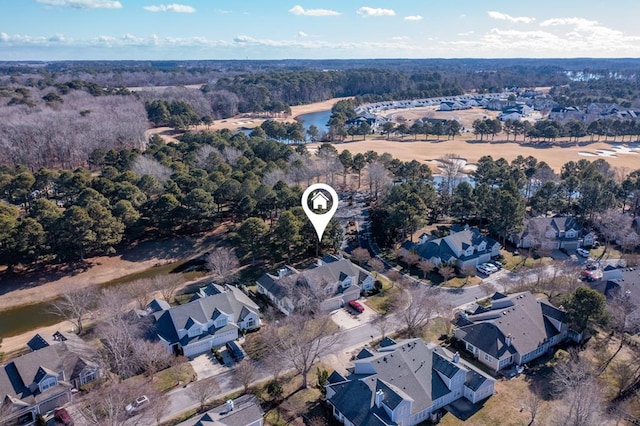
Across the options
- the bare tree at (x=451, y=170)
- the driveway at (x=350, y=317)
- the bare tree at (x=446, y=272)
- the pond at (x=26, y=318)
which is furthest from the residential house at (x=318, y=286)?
the bare tree at (x=451, y=170)

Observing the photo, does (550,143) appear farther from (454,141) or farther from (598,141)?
(454,141)

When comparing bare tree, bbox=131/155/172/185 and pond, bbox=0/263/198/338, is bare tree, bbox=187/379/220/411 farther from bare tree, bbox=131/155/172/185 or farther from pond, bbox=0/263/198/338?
bare tree, bbox=131/155/172/185

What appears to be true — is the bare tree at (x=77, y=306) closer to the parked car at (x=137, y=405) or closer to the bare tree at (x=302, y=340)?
the parked car at (x=137, y=405)

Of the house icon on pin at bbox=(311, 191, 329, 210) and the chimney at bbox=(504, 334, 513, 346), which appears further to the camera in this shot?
the house icon on pin at bbox=(311, 191, 329, 210)

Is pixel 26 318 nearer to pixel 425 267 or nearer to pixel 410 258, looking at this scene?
pixel 410 258

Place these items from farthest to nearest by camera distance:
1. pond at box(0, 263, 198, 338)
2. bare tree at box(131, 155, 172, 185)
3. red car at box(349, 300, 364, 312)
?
1. bare tree at box(131, 155, 172, 185)
2. pond at box(0, 263, 198, 338)
3. red car at box(349, 300, 364, 312)

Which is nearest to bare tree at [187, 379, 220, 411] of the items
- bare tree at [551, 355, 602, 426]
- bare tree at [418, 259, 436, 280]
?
bare tree at [551, 355, 602, 426]
